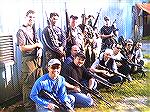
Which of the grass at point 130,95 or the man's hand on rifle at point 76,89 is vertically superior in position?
the man's hand on rifle at point 76,89

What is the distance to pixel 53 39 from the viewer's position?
250 cm

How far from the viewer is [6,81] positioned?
246 centimetres

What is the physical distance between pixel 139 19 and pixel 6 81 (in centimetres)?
112

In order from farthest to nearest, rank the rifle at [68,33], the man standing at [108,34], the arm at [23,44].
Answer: the man standing at [108,34]
the rifle at [68,33]
the arm at [23,44]

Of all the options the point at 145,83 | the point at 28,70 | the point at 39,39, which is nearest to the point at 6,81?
the point at 28,70

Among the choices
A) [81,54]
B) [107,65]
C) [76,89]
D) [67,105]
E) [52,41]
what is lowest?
[67,105]

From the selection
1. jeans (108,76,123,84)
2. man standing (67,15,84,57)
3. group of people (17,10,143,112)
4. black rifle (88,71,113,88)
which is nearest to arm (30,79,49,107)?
group of people (17,10,143,112)

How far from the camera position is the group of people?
97.5 inches

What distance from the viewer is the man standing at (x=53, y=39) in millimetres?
2488

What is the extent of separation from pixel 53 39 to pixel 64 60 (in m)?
0.17

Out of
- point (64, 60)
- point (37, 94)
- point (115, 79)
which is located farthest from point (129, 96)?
point (37, 94)

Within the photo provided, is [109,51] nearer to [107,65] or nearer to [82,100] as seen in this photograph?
[107,65]

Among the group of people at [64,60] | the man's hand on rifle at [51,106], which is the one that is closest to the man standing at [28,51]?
the group of people at [64,60]

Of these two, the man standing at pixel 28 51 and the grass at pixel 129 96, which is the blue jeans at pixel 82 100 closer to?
the grass at pixel 129 96
